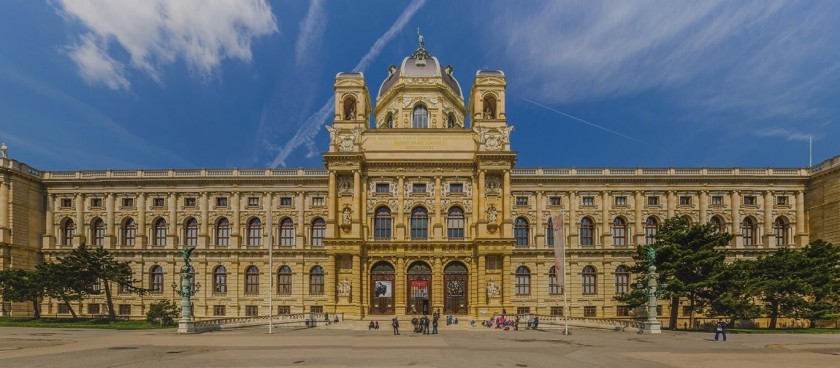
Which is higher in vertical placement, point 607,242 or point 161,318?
point 607,242

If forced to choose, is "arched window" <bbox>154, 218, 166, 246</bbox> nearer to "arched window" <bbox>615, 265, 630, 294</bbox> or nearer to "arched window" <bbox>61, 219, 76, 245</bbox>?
"arched window" <bbox>61, 219, 76, 245</bbox>

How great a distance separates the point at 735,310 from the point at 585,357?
30.1 metres

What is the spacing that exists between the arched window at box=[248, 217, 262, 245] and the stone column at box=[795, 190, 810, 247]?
66.6 metres

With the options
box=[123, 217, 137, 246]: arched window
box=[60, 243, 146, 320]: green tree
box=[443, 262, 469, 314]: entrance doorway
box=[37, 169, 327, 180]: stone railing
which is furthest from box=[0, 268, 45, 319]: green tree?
box=[443, 262, 469, 314]: entrance doorway

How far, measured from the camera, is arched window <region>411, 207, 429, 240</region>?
68.4 metres

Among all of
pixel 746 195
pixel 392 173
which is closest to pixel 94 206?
pixel 392 173

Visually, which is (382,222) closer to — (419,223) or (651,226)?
(419,223)

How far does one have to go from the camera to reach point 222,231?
7325cm

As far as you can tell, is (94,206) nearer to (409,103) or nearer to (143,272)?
(143,272)

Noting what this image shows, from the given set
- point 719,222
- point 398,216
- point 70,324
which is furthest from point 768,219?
point 70,324

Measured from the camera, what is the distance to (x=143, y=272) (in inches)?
2822

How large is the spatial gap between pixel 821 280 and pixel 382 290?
144ft

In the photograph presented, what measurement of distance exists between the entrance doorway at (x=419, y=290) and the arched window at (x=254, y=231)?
2031cm

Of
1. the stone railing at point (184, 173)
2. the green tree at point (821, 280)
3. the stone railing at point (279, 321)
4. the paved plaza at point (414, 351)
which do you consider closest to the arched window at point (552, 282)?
the green tree at point (821, 280)
